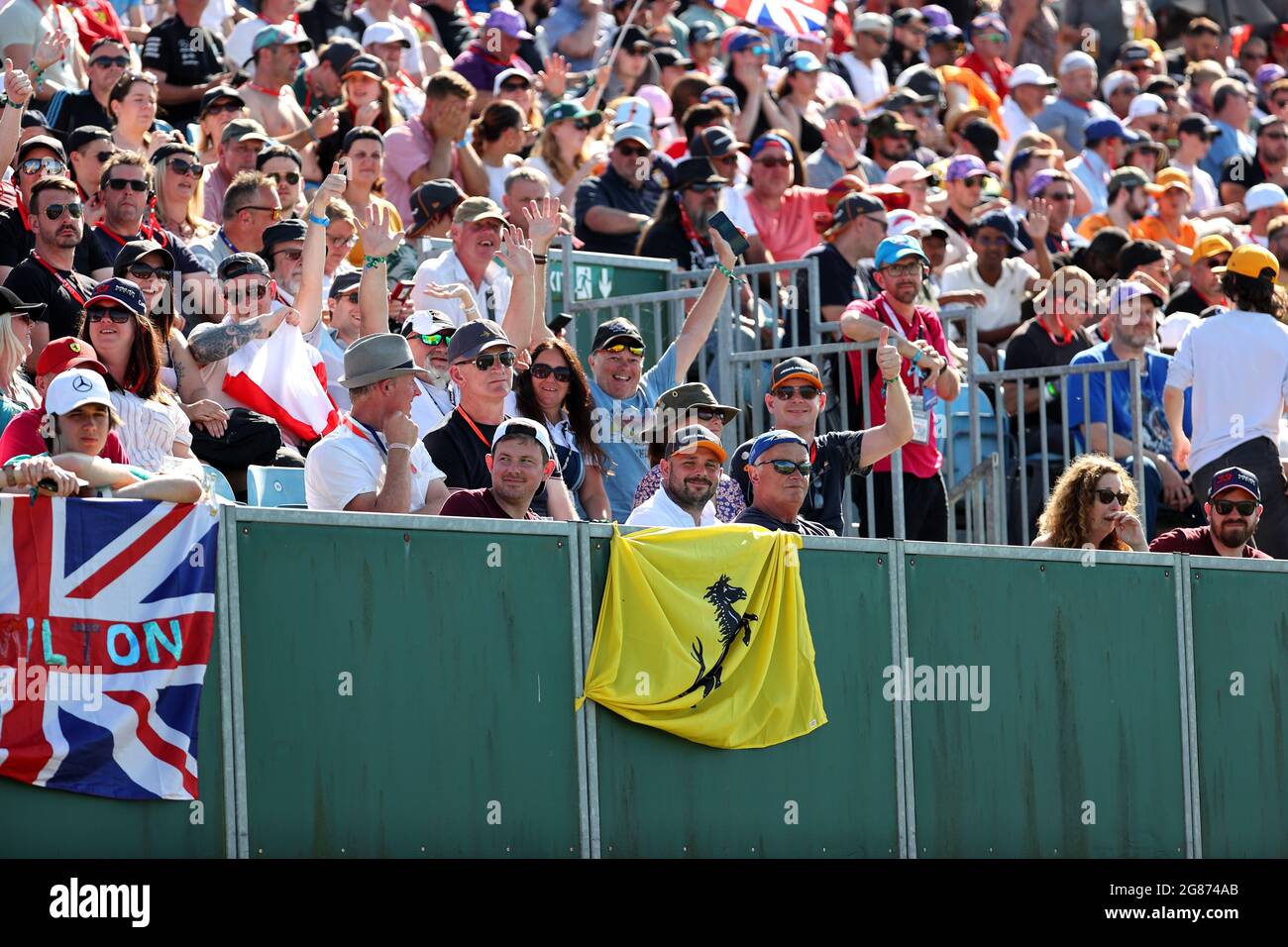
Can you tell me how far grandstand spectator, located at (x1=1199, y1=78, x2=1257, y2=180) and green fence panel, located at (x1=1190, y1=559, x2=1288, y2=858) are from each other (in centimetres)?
1123

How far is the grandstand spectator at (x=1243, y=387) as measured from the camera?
12164mm

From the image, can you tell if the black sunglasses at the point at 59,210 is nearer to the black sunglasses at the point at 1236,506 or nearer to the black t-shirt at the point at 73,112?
the black t-shirt at the point at 73,112

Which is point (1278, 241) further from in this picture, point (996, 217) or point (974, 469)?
point (974, 469)

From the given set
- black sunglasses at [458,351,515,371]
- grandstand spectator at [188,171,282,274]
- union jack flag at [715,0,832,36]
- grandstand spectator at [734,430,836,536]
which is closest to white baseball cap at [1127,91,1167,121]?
union jack flag at [715,0,832,36]

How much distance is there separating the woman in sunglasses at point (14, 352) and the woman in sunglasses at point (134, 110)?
3.27 metres

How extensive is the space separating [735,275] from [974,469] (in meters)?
1.66

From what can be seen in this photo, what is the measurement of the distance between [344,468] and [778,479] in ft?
6.19

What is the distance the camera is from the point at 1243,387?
12.2m

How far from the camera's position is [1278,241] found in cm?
1619

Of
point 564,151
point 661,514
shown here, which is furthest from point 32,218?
point 564,151

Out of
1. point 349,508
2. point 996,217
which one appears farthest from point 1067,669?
point 996,217

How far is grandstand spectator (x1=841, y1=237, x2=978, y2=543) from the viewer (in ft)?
36.9

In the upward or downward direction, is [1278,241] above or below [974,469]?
above
